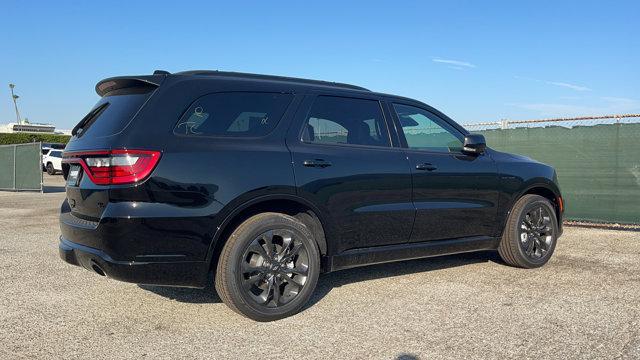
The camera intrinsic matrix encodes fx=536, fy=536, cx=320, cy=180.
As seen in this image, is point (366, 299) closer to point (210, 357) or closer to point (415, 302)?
point (415, 302)

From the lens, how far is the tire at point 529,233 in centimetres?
542

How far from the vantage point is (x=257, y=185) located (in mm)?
3771

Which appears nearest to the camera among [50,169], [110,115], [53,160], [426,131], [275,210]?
[110,115]

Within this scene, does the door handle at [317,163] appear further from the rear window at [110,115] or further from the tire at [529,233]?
the tire at [529,233]

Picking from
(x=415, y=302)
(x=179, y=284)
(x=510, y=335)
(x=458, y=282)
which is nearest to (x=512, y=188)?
(x=458, y=282)

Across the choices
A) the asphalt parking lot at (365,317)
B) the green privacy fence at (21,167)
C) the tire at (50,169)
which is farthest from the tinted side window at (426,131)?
the tire at (50,169)

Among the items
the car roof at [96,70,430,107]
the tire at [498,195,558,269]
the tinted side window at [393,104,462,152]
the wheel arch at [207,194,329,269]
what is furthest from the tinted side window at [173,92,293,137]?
the tire at [498,195,558,269]

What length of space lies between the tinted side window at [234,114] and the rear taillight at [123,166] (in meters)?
0.29

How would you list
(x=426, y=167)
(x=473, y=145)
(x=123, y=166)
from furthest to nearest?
1. (x=473, y=145)
2. (x=426, y=167)
3. (x=123, y=166)

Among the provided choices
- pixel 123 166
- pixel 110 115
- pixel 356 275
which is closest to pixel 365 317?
pixel 356 275

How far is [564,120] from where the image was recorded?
9.28 m

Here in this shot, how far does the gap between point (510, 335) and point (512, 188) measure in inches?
86.7

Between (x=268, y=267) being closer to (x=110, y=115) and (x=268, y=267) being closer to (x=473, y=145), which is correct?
(x=110, y=115)

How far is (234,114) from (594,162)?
7044 mm
